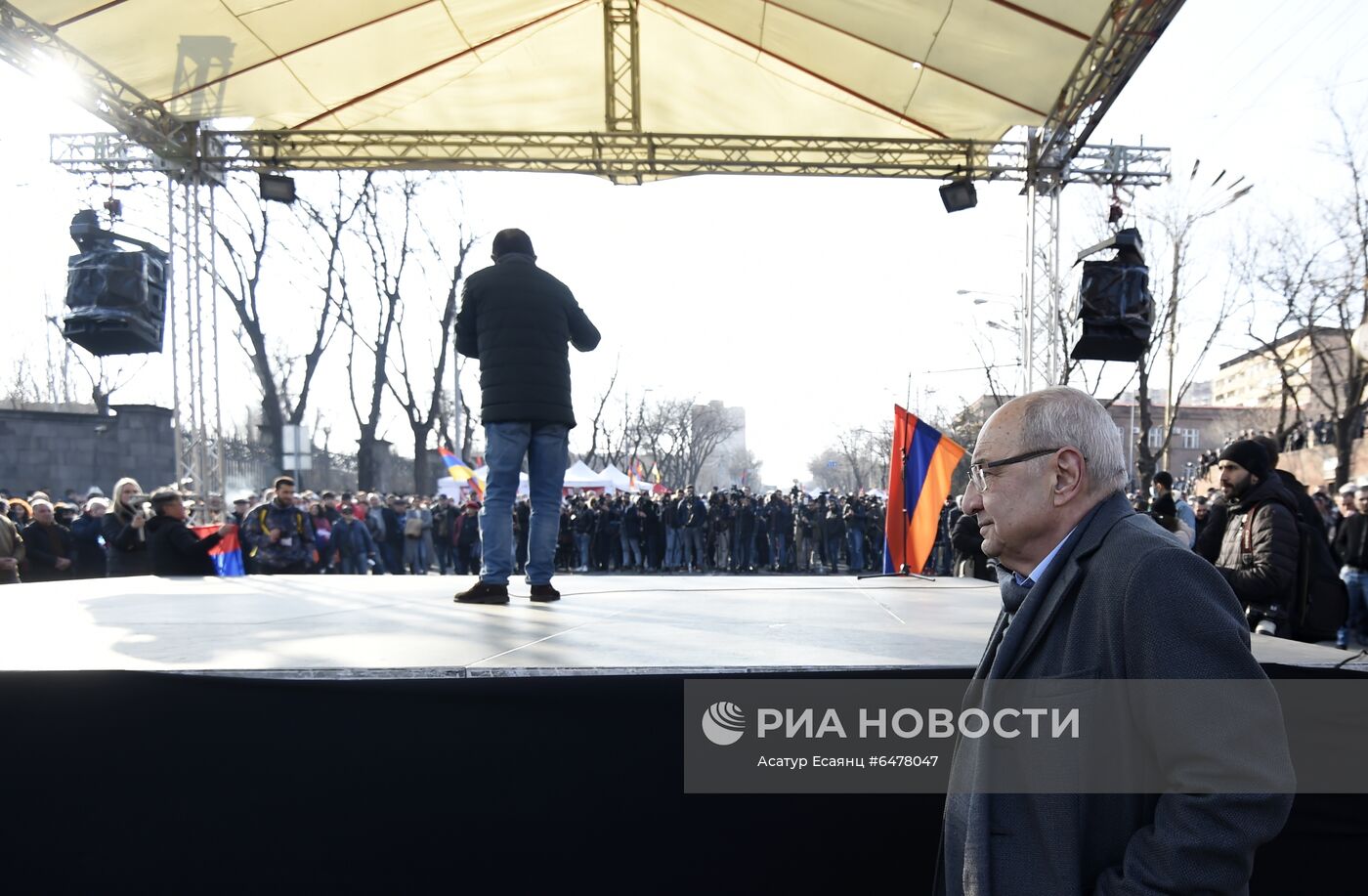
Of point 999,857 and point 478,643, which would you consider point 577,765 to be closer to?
point 478,643

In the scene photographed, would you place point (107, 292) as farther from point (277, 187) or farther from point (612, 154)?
point (612, 154)

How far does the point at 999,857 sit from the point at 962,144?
979 cm

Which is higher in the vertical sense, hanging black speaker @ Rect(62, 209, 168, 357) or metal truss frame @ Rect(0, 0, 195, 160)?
metal truss frame @ Rect(0, 0, 195, 160)

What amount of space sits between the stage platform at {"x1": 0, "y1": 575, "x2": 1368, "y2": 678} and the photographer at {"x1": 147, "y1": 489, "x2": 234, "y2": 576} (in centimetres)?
163

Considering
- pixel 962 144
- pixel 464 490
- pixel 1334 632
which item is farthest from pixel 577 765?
pixel 464 490

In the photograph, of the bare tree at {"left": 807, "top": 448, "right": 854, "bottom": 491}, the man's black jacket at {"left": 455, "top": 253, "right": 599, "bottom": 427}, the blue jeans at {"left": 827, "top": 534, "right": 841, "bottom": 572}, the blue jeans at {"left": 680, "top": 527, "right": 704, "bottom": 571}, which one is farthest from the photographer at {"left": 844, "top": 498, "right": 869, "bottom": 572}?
the bare tree at {"left": 807, "top": 448, "right": 854, "bottom": 491}

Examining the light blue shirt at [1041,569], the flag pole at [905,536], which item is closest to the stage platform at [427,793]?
the light blue shirt at [1041,569]

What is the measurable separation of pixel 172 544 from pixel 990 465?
6.99 m

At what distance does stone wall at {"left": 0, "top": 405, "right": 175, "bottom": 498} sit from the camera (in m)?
24.9

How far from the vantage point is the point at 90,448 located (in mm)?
25344

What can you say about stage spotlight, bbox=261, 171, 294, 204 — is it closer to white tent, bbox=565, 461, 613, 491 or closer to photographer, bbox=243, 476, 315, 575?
photographer, bbox=243, 476, 315, 575

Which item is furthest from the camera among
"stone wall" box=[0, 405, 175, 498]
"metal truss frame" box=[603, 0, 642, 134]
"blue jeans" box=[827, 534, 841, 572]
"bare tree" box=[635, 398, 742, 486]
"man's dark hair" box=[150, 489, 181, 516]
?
"bare tree" box=[635, 398, 742, 486]

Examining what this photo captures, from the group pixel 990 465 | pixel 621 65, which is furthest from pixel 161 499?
pixel 990 465

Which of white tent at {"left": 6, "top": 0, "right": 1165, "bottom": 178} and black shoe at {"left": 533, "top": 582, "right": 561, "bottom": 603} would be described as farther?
white tent at {"left": 6, "top": 0, "right": 1165, "bottom": 178}
